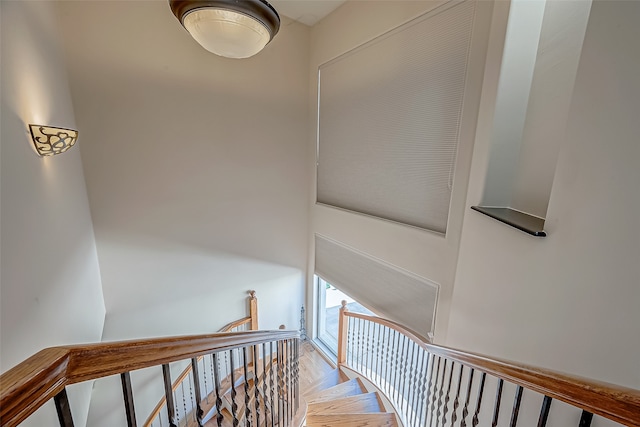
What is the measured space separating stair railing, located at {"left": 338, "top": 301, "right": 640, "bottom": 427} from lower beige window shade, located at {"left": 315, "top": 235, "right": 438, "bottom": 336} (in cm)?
16

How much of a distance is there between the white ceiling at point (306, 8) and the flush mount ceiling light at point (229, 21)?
2.22m

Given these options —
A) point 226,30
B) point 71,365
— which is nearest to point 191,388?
point 71,365

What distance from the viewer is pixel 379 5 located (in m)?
2.70

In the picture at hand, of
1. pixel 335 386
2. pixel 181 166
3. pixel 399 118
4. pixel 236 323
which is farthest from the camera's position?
pixel 236 323

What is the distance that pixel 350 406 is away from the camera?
2928mm

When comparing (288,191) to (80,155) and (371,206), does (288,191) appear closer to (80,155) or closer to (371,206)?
(371,206)

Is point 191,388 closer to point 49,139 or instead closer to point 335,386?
point 335,386

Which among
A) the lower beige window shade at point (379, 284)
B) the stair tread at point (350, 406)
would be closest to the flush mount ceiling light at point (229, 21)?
the lower beige window shade at point (379, 284)

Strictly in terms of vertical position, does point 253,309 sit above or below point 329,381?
above

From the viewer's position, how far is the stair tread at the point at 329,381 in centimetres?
371

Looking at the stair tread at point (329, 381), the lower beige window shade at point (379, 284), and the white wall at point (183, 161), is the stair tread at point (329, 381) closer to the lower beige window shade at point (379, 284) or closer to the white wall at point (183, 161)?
the white wall at point (183, 161)

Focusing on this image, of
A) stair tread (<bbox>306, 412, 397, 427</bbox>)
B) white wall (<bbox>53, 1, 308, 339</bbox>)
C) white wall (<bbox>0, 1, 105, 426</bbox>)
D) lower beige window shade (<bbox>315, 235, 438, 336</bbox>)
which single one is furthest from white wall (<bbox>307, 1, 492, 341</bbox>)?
white wall (<bbox>0, 1, 105, 426</bbox>)

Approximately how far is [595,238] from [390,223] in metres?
1.95

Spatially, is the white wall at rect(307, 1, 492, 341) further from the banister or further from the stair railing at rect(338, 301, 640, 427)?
the banister
